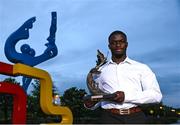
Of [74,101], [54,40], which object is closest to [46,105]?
[54,40]

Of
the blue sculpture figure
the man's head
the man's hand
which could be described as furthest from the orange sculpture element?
the blue sculpture figure

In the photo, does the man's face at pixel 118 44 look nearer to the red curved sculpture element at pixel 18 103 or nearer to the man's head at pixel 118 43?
the man's head at pixel 118 43

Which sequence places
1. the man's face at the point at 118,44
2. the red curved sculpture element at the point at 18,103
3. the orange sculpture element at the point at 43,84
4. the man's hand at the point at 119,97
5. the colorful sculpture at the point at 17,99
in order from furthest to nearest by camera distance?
the red curved sculpture element at the point at 18,103 → the colorful sculpture at the point at 17,99 → the orange sculpture element at the point at 43,84 → the man's face at the point at 118,44 → the man's hand at the point at 119,97

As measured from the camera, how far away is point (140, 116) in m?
3.51

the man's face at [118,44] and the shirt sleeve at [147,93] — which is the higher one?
the man's face at [118,44]

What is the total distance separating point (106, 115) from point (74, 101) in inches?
1543

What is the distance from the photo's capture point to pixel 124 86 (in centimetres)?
355

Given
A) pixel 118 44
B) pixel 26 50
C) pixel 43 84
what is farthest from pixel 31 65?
pixel 118 44

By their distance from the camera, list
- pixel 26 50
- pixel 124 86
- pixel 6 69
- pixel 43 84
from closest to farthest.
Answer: pixel 124 86, pixel 6 69, pixel 43 84, pixel 26 50

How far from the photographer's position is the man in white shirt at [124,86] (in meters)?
3.43

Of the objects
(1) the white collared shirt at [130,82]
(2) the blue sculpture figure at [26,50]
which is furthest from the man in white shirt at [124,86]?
(2) the blue sculpture figure at [26,50]

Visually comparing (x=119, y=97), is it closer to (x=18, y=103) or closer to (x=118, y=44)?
(x=118, y=44)

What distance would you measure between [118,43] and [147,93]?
0.51m

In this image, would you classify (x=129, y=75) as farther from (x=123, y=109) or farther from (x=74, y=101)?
(x=74, y=101)
